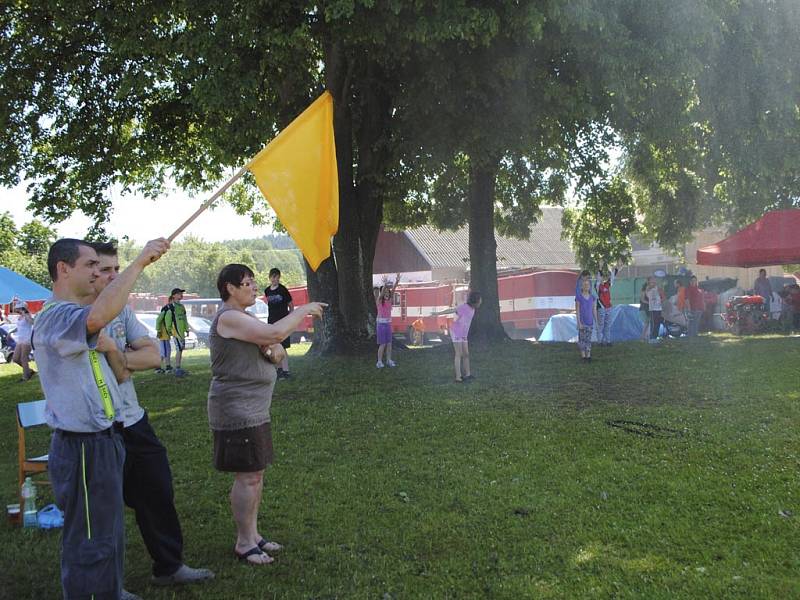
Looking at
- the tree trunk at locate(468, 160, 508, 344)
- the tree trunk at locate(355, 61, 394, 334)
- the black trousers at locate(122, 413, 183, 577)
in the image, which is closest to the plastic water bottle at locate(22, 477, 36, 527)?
the black trousers at locate(122, 413, 183, 577)

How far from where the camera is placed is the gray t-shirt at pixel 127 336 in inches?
189

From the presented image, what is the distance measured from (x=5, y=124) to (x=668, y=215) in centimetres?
2219

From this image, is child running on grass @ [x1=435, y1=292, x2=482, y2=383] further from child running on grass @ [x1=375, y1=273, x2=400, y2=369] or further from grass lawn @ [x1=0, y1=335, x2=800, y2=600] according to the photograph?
child running on grass @ [x1=375, y1=273, x2=400, y2=369]

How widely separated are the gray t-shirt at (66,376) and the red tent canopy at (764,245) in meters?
22.7

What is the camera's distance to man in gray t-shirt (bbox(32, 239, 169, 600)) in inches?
156

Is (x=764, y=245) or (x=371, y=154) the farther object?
(x=764, y=245)

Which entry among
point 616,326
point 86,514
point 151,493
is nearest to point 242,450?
point 151,493

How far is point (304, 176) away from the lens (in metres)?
5.61

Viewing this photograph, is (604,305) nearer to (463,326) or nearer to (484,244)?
(484,244)

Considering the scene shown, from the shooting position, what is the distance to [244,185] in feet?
88.4

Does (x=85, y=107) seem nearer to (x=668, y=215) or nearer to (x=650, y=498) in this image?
(x=650, y=498)

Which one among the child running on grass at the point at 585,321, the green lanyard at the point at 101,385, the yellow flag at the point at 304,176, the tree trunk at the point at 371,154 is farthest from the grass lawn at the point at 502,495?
the tree trunk at the point at 371,154

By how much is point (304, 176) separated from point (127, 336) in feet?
5.22

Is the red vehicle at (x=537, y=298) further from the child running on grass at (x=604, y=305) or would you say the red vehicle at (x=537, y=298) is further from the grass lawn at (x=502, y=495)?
the grass lawn at (x=502, y=495)
